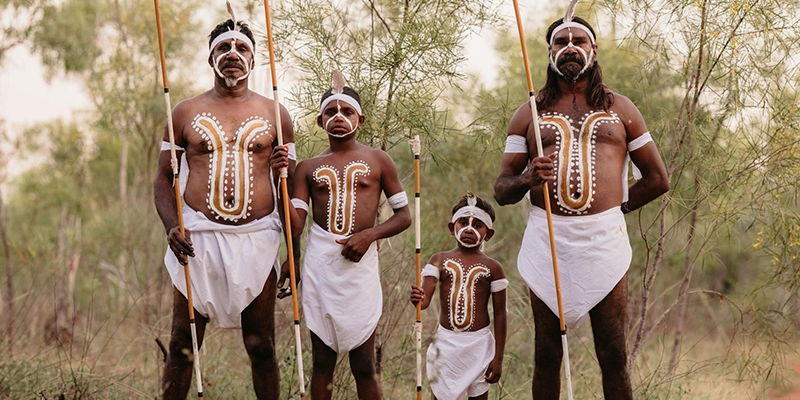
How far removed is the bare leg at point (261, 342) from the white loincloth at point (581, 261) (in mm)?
1511

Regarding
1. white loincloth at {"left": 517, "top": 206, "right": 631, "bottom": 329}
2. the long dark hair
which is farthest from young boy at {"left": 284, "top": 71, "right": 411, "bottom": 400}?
the long dark hair

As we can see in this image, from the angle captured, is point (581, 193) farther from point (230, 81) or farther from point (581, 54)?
point (230, 81)

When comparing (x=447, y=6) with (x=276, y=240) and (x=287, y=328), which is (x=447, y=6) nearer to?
(x=276, y=240)

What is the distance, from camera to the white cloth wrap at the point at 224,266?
5.32m

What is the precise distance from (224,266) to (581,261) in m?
1.97

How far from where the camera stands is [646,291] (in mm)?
6762

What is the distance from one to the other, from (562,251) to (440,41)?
6.93 feet

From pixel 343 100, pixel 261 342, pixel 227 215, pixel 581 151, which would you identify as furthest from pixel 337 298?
pixel 581 151

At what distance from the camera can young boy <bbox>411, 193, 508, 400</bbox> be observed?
222 inches

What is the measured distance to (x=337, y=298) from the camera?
5.29 m

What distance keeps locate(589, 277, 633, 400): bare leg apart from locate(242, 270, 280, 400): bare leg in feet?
6.03

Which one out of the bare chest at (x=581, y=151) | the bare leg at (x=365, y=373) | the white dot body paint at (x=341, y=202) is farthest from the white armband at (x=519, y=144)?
the bare leg at (x=365, y=373)

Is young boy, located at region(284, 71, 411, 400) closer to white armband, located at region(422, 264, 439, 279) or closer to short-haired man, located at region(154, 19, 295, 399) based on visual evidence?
short-haired man, located at region(154, 19, 295, 399)

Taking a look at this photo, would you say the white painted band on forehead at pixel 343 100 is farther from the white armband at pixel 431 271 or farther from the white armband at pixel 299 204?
the white armband at pixel 431 271
